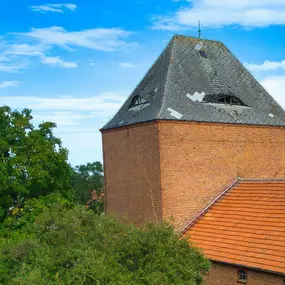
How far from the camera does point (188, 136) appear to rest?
662 inches

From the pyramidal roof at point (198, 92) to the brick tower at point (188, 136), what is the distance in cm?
5

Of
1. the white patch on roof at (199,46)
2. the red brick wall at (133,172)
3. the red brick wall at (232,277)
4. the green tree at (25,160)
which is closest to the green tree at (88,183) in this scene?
the green tree at (25,160)

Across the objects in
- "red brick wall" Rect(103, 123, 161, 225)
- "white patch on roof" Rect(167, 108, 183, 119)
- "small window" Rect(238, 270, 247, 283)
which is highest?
"white patch on roof" Rect(167, 108, 183, 119)

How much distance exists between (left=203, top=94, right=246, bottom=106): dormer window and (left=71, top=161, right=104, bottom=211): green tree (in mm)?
25686

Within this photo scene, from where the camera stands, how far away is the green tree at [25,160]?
19.8 metres

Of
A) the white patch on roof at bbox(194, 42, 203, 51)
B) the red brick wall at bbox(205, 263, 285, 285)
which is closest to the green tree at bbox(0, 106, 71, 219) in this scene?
the white patch on roof at bbox(194, 42, 203, 51)

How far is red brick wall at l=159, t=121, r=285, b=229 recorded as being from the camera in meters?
16.4

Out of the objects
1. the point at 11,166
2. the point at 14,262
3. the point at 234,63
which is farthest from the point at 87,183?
the point at 14,262

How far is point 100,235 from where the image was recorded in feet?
34.4

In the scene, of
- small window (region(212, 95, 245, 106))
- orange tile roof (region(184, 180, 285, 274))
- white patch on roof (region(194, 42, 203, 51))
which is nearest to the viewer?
orange tile roof (region(184, 180, 285, 274))

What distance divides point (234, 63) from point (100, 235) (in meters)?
12.8

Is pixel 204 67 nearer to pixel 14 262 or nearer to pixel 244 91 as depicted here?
pixel 244 91

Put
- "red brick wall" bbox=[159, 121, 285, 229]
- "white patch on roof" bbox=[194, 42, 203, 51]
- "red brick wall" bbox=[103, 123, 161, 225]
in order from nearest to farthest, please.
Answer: "red brick wall" bbox=[159, 121, 285, 229], "red brick wall" bbox=[103, 123, 161, 225], "white patch on roof" bbox=[194, 42, 203, 51]

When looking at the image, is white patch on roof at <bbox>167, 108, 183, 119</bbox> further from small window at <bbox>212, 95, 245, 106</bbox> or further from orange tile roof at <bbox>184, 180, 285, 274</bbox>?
orange tile roof at <bbox>184, 180, 285, 274</bbox>
